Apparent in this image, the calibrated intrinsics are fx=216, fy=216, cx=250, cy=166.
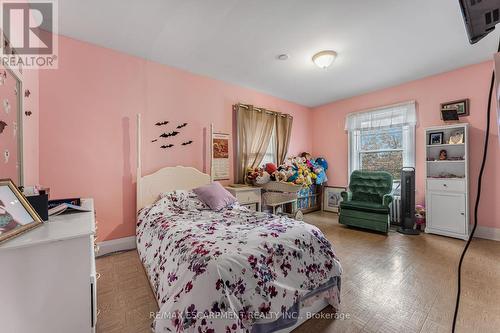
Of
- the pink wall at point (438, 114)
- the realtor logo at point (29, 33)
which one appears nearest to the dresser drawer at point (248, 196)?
the pink wall at point (438, 114)

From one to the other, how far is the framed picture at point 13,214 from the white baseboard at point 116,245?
65.1 inches

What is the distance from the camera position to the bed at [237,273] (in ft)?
3.81

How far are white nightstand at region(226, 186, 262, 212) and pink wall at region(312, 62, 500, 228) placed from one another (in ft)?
7.53

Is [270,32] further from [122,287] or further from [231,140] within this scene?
[122,287]

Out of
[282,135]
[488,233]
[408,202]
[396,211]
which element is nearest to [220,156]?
[282,135]

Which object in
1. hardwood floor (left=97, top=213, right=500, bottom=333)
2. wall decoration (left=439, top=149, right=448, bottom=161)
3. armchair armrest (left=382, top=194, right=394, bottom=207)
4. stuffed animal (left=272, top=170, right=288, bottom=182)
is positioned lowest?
hardwood floor (left=97, top=213, right=500, bottom=333)

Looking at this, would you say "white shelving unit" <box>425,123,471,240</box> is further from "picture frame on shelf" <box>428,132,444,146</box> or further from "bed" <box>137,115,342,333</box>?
"bed" <box>137,115,342,333</box>

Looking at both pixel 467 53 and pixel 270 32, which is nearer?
pixel 270 32

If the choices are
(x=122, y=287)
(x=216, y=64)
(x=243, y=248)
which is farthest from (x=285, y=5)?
(x=122, y=287)

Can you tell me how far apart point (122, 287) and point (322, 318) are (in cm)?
178

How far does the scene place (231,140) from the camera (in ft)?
12.8

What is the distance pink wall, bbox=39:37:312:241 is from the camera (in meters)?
2.43

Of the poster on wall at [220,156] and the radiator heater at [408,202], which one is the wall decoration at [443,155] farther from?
the poster on wall at [220,156]

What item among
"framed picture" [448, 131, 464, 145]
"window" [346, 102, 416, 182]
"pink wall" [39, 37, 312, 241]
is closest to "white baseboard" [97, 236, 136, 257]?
"pink wall" [39, 37, 312, 241]
